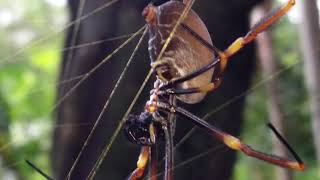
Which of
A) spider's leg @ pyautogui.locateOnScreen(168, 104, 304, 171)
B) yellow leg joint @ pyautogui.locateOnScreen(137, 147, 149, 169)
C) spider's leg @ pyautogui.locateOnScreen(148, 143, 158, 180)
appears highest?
yellow leg joint @ pyautogui.locateOnScreen(137, 147, 149, 169)

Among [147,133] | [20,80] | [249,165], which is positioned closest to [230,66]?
[20,80]

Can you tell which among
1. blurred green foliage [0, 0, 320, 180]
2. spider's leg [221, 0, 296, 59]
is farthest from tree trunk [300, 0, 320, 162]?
blurred green foliage [0, 0, 320, 180]

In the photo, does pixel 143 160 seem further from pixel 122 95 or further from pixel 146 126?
pixel 122 95

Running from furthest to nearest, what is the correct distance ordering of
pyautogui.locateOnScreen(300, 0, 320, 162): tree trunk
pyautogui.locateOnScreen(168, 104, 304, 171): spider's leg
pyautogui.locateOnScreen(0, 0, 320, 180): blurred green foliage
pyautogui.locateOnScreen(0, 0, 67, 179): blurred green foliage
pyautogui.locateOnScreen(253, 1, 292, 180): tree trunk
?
pyautogui.locateOnScreen(0, 0, 320, 180): blurred green foliage
pyautogui.locateOnScreen(0, 0, 67, 179): blurred green foliage
pyautogui.locateOnScreen(253, 1, 292, 180): tree trunk
pyautogui.locateOnScreen(300, 0, 320, 162): tree trunk
pyautogui.locateOnScreen(168, 104, 304, 171): spider's leg

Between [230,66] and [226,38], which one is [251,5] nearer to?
[226,38]

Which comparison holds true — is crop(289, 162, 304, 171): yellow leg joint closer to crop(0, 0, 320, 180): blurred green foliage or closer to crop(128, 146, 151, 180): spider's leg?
crop(128, 146, 151, 180): spider's leg
